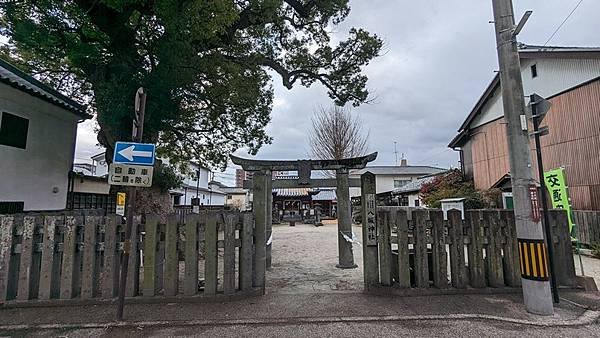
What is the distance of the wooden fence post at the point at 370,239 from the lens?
5.22 metres

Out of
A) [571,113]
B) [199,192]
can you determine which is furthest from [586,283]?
[199,192]

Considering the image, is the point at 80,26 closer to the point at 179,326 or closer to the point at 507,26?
the point at 179,326

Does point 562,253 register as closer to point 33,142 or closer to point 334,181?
point 334,181

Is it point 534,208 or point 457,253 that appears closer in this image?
point 534,208

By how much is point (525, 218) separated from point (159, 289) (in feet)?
18.4

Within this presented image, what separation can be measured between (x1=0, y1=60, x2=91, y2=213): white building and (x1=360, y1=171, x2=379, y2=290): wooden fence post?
8099mm

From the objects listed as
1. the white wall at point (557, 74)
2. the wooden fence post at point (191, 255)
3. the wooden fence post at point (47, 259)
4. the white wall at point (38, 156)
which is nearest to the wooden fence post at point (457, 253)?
the wooden fence post at point (191, 255)

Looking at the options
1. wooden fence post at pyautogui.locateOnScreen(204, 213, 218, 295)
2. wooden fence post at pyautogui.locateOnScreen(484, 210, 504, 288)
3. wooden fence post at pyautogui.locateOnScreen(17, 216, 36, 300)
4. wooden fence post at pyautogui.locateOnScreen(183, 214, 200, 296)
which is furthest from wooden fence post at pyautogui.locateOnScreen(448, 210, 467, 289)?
→ wooden fence post at pyautogui.locateOnScreen(17, 216, 36, 300)

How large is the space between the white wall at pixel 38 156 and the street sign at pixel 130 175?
548 cm

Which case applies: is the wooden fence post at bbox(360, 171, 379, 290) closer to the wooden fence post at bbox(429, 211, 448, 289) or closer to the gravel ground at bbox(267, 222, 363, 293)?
the gravel ground at bbox(267, 222, 363, 293)

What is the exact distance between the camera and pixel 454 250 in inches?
203

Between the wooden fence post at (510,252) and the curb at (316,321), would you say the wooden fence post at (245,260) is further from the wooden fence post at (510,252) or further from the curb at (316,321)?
the wooden fence post at (510,252)

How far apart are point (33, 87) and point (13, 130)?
4.11 ft

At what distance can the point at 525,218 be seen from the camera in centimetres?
444
